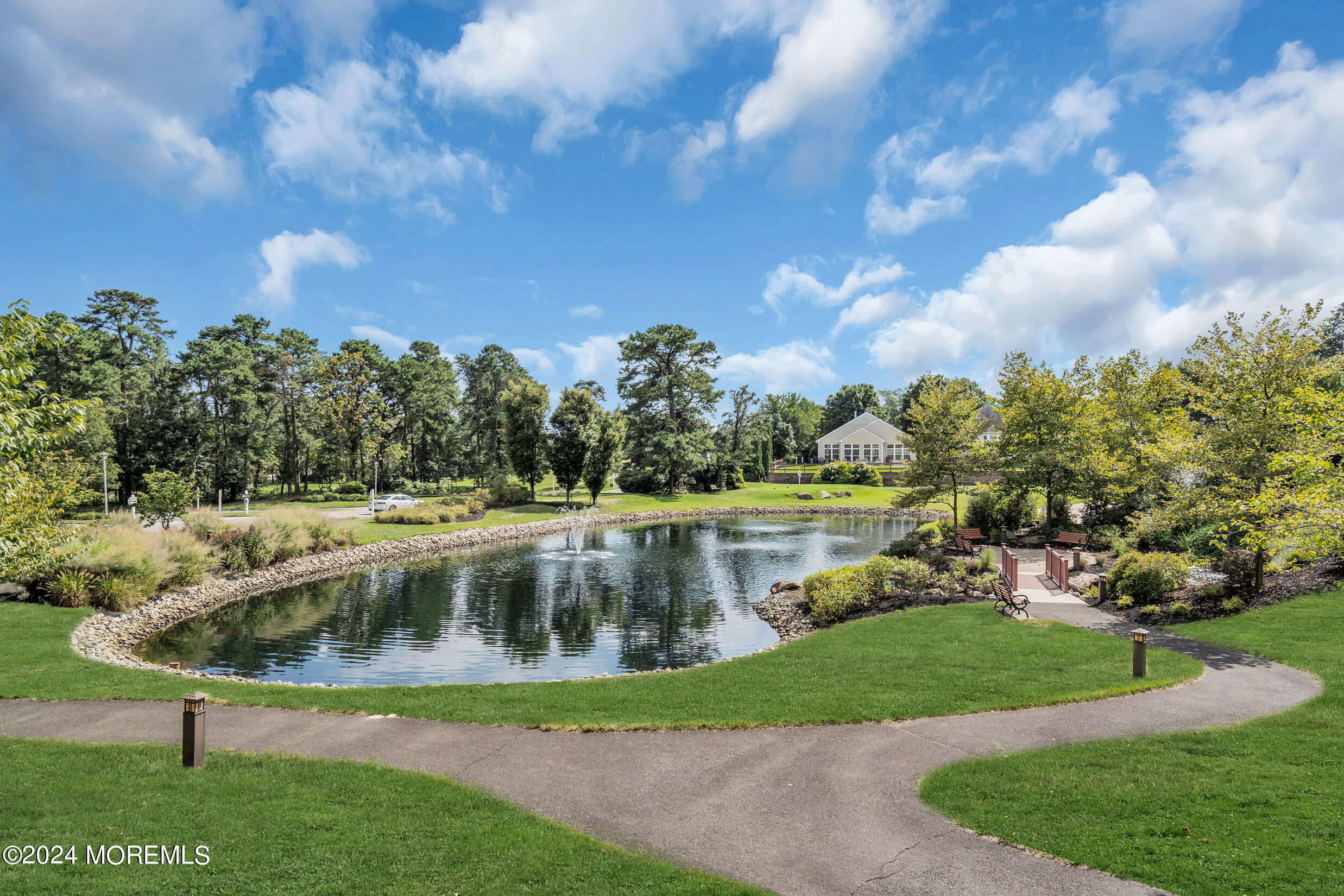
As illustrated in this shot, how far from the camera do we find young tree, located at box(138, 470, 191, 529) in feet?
82.9

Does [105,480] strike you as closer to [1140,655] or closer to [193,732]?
[193,732]

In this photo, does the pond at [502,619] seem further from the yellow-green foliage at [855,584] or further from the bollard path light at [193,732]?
the bollard path light at [193,732]

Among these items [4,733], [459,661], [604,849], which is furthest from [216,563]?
[604,849]

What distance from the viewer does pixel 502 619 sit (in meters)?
20.4

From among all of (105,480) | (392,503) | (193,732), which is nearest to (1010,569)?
(193,732)

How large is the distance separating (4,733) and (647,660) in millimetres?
11238

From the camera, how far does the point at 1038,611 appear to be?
52.5ft

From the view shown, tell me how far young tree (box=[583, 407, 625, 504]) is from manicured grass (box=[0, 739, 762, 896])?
39237 millimetres

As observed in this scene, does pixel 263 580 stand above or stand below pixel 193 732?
below

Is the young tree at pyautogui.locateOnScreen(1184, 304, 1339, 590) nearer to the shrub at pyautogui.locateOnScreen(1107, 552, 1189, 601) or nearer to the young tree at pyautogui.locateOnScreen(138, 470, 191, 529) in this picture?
the shrub at pyautogui.locateOnScreen(1107, 552, 1189, 601)

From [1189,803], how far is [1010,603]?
952cm

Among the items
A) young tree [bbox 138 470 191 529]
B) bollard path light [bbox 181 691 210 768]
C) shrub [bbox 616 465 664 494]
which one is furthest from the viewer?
shrub [bbox 616 465 664 494]

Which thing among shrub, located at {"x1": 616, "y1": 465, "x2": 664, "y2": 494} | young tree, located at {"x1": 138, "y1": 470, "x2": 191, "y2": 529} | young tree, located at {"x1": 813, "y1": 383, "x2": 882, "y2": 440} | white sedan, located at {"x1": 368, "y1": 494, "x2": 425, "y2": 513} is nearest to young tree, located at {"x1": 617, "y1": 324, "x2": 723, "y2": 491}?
shrub, located at {"x1": 616, "y1": 465, "x2": 664, "y2": 494}

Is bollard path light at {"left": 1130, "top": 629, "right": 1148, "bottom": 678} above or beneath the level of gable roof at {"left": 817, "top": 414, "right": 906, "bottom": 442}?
beneath
